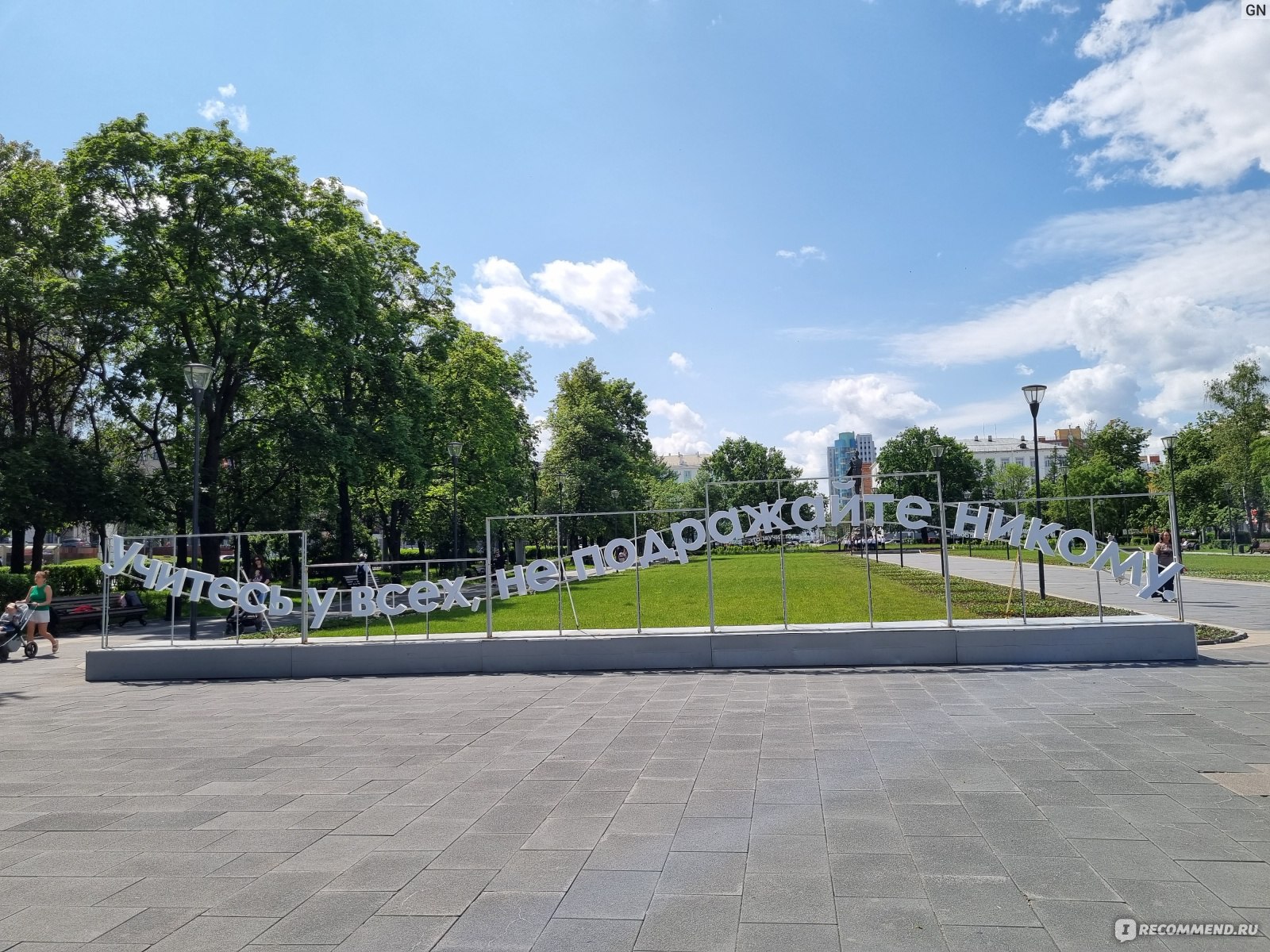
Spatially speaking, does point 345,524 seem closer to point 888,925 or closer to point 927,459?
point 888,925

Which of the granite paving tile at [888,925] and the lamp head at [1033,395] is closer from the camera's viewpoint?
the granite paving tile at [888,925]

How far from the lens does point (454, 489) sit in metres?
30.2

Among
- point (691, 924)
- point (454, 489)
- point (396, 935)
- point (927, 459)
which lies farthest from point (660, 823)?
point (927, 459)

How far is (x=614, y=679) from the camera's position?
13352 millimetres

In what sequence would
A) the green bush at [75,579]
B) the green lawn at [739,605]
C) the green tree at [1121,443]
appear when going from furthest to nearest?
the green tree at [1121,443] → the green bush at [75,579] → the green lawn at [739,605]

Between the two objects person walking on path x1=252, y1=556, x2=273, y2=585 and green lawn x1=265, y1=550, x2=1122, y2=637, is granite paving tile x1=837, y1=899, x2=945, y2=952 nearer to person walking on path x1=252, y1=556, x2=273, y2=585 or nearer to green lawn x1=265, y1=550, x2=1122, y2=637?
green lawn x1=265, y1=550, x2=1122, y2=637

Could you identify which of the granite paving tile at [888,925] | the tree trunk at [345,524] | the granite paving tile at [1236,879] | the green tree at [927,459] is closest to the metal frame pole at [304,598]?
the granite paving tile at [888,925]

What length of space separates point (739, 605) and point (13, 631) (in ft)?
58.1

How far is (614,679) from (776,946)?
9.27m

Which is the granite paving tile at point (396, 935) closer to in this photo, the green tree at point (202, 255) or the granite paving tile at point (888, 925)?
the granite paving tile at point (888, 925)

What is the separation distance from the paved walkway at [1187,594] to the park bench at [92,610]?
84.0ft

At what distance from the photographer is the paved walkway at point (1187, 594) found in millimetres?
18156

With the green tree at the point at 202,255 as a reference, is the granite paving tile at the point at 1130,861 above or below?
below

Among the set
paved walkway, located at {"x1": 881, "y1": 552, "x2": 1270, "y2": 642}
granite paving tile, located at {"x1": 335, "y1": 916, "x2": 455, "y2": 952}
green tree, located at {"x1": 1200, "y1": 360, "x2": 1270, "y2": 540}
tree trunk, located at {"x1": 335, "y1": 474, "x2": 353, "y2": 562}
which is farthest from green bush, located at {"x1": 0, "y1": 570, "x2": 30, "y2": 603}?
green tree, located at {"x1": 1200, "y1": 360, "x2": 1270, "y2": 540}
